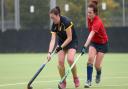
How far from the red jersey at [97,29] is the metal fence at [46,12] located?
21.5m

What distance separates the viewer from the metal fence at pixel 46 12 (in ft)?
119

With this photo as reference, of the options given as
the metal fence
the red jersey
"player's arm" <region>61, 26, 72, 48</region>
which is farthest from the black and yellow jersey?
the metal fence

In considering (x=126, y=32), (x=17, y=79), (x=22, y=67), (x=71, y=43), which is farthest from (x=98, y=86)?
(x=126, y=32)

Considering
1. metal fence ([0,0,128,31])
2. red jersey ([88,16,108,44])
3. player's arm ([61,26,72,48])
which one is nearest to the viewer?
player's arm ([61,26,72,48])

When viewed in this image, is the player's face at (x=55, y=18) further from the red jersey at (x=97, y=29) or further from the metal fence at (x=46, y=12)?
the metal fence at (x=46, y=12)

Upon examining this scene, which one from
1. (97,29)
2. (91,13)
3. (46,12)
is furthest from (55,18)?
(46,12)

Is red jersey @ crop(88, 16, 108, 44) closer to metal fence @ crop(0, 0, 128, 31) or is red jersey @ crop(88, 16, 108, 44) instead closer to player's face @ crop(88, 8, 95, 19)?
player's face @ crop(88, 8, 95, 19)

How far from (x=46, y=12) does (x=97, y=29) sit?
79.4ft

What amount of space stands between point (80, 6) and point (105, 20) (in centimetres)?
174

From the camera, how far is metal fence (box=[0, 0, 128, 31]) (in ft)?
119

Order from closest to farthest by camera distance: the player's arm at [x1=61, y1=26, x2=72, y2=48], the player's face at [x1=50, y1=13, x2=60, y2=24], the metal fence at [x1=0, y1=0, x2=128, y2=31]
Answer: the player's face at [x1=50, y1=13, x2=60, y2=24]
the player's arm at [x1=61, y1=26, x2=72, y2=48]
the metal fence at [x1=0, y1=0, x2=128, y2=31]

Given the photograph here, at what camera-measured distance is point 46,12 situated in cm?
3772

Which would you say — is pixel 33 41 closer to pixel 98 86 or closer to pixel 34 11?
pixel 34 11

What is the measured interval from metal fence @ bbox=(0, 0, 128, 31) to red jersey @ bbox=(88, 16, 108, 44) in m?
21.5
